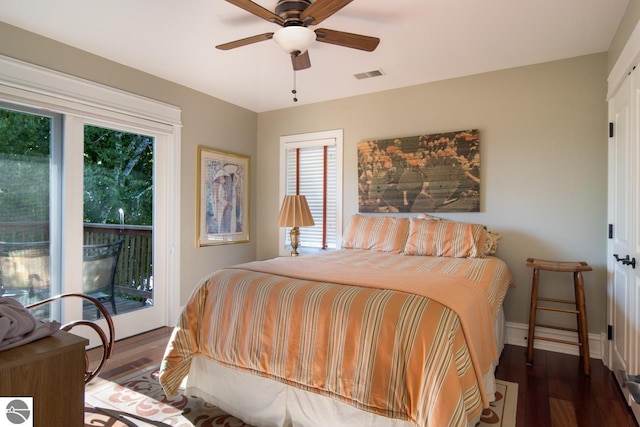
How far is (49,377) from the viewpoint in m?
1.03

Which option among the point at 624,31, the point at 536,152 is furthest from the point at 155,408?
the point at 624,31

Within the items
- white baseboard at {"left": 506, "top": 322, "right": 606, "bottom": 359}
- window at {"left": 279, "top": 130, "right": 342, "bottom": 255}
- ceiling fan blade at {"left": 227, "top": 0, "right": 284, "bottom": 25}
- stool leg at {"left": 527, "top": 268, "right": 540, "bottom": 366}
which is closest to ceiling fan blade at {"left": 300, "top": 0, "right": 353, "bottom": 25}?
ceiling fan blade at {"left": 227, "top": 0, "right": 284, "bottom": 25}

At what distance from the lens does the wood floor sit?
1.98 metres

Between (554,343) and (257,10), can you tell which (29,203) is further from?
(554,343)

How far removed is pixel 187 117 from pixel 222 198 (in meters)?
0.98

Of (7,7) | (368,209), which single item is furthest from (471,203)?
(7,7)

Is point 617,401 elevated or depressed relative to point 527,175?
depressed

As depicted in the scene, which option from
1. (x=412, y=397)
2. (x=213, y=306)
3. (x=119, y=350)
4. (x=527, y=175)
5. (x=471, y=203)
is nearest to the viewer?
(x=412, y=397)

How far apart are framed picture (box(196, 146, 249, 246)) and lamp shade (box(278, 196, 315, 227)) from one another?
836 millimetres

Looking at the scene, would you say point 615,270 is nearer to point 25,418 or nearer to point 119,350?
point 25,418

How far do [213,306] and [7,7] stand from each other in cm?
234

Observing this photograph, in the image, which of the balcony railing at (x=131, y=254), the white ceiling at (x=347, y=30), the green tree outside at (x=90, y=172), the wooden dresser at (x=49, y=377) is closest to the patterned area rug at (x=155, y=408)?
the wooden dresser at (x=49, y=377)

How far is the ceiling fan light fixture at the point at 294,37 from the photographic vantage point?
204 centimetres

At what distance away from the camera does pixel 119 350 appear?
295cm
